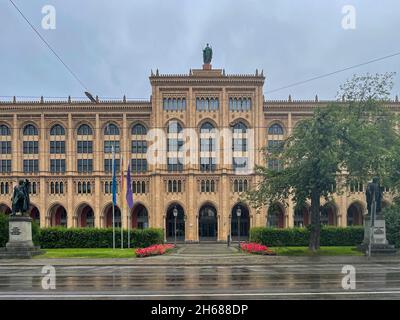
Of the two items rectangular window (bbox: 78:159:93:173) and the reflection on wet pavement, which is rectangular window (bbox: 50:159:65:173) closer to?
rectangular window (bbox: 78:159:93:173)

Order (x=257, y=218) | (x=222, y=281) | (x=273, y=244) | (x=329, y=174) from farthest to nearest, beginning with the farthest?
(x=257, y=218) → (x=273, y=244) → (x=329, y=174) → (x=222, y=281)

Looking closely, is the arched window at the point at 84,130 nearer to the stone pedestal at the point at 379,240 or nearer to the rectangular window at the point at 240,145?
the rectangular window at the point at 240,145

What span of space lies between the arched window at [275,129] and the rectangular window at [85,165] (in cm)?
2712

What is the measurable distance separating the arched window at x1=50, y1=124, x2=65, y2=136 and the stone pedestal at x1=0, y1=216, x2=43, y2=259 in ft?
107

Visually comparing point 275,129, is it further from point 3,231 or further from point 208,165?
point 3,231

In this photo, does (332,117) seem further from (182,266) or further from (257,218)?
(257,218)

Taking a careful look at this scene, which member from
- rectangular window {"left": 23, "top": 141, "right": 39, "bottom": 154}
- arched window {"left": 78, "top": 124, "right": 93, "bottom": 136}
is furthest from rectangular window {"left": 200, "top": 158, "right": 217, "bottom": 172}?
rectangular window {"left": 23, "top": 141, "right": 39, "bottom": 154}

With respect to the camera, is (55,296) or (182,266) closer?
(55,296)

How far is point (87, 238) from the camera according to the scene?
34.9 m

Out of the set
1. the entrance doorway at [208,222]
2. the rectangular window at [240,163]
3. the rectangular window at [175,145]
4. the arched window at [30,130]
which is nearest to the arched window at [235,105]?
the rectangular window at [240,163]

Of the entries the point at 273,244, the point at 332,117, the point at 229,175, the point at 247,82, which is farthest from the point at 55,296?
the point at 247,82

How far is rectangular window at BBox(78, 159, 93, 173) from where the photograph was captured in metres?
57.8

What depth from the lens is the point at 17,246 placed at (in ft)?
88.5
